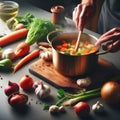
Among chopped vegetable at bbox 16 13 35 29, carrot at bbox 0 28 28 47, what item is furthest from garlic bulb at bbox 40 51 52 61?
chopped vegetable at bbox 16 13 35 29

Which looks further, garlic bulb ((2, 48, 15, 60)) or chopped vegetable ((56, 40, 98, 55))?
garlic bulb ((2, 48, 15, 60))

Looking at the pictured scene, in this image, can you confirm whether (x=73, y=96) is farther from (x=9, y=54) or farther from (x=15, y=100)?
(x=9, y=54)

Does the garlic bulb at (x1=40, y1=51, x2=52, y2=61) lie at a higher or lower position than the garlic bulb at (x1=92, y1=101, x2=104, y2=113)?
higher

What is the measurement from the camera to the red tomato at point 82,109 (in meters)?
1.04

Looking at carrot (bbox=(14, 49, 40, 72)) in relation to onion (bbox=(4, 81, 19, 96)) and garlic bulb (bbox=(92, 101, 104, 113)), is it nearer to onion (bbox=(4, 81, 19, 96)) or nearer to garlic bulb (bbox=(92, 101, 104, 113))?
onion (bbox=(4, 81, 19, 96))

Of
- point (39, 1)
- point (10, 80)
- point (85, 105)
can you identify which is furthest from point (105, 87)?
point (39, 1)

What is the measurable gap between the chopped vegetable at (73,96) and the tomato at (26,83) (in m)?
0.12

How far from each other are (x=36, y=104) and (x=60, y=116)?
0.35ft

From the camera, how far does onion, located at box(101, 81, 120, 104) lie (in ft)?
3.54

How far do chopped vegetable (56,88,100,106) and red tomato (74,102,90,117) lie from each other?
0.17 feet

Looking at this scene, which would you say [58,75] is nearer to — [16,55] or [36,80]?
[36,80]

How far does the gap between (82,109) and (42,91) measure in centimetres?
17

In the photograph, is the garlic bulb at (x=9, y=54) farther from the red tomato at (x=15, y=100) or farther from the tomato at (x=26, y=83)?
the red tomato at (x=15, y=100)

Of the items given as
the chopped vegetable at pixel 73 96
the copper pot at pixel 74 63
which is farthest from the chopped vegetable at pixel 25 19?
the chopped vegetable at pixel 73 96
